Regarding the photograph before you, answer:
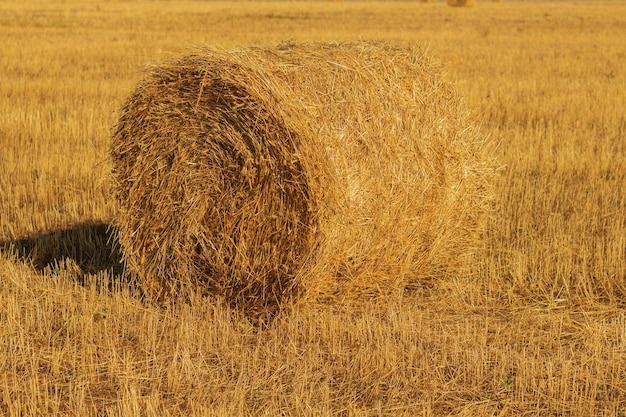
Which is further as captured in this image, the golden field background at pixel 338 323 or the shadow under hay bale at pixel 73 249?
the shadow under hay bale at pixel 73 249

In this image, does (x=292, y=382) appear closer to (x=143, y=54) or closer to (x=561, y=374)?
(x=561, y=374)

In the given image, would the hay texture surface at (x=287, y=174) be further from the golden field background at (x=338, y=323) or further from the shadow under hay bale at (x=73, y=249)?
the shadow under hay bale at (x=73, y=249)

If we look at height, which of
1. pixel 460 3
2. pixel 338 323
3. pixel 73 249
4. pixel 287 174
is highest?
pixel 460 3

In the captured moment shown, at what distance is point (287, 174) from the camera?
5336 millimetres

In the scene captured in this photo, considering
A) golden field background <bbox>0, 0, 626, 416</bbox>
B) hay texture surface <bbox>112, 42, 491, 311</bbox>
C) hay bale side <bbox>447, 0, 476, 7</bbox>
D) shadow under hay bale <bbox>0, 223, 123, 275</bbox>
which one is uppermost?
hay bale side <bbox>447, 0, 476, 7</bbox>

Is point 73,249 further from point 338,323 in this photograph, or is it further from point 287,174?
point 338,323

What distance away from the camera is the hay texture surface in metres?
5.34

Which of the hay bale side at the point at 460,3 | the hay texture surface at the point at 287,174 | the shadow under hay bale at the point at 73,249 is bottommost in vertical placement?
the shadow under hay bale at the point at 73,249

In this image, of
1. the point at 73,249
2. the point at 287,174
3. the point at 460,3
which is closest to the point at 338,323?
the point at 287,174

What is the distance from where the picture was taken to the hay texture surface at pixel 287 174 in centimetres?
534

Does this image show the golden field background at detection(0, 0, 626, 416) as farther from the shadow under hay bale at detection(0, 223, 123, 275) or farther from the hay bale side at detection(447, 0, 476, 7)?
the hay bale side at detection(447, 0, 476, 7)

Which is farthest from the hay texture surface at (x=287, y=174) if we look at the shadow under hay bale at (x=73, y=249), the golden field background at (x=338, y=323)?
the shadow under hay bale at (x=73, y=249)

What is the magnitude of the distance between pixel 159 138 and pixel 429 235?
1807 millimetres

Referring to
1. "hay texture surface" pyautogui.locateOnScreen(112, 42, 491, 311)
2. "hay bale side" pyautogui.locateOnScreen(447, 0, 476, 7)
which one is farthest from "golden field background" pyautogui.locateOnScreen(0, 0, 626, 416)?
"hay bale side" pyautogui.locateOnScreen(447, 0, 476, 7)
